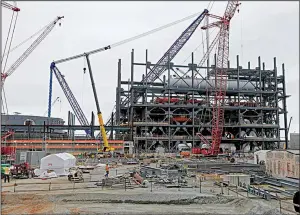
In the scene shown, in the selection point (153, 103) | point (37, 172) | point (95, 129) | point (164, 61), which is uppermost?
point (164, 61)

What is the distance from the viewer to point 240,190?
21469mm

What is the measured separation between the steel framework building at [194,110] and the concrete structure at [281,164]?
1862 inches

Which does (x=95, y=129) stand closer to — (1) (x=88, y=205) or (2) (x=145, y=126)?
(2) (x=145, y=126)

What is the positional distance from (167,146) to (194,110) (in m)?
12.4

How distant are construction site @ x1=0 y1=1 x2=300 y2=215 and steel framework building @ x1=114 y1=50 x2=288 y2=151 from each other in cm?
30

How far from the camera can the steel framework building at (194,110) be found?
3076 inches

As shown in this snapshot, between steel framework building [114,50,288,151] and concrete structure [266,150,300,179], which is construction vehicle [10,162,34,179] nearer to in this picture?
concrete structure [266,150,300,179]

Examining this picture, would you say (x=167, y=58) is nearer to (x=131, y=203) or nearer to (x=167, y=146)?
(x=167, y=146)

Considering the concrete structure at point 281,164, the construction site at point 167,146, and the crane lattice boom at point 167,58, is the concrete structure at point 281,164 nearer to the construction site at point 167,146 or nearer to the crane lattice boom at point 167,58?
the construction site at point 167,146

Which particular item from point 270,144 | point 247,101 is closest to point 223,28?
point 247,101

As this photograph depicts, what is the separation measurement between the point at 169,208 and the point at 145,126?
60.1 metres

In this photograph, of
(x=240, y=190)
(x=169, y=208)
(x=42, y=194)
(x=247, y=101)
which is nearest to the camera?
(x=169, y=208)

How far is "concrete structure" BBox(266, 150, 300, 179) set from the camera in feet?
78.7

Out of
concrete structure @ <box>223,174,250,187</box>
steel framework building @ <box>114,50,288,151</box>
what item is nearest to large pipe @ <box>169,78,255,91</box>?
steel framework building @ <box>114,50,288,151</box>
